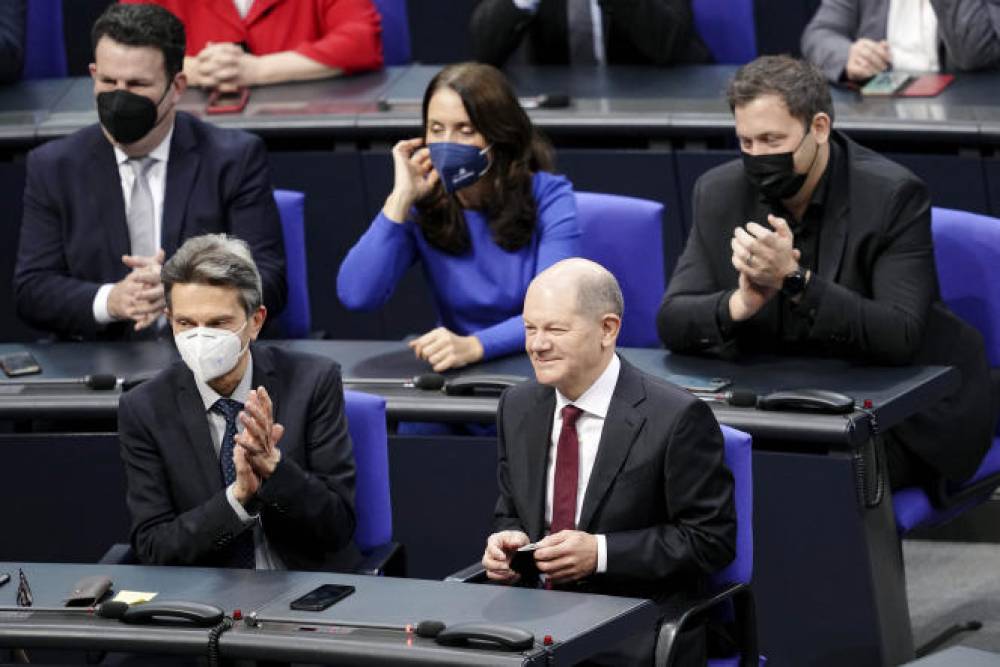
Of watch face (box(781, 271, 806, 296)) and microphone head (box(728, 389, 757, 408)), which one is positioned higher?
watch face (box(781, 271, 806, 296))

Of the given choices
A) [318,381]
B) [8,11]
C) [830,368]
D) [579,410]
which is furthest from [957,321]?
[8,11]

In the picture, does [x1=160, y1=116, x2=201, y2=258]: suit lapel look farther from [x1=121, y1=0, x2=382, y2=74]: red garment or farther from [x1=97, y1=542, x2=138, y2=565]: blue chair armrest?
[x1=121, y1=0, x2=382, y2=74]: red garment

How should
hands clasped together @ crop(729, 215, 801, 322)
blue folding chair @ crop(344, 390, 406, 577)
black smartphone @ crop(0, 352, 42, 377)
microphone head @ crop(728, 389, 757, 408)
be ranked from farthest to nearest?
black smartphone @ crop(0, 352, 42, 377), hands clasped together @ crop(729, 215, 801, 322), microphone head @ crop(728, 389, 757, 408), blue folding chair @ crop(344, 390, 406, 577)

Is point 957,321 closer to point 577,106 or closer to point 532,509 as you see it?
point 532,509

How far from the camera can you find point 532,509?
358 cm

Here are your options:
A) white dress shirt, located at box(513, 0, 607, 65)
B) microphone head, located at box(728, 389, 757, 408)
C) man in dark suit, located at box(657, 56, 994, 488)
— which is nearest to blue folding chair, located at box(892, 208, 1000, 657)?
man in dark suit, located at box(657, 56, 994, 488)

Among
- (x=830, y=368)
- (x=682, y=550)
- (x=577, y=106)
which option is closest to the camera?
(x=682, y=550)

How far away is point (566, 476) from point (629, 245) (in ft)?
3.81

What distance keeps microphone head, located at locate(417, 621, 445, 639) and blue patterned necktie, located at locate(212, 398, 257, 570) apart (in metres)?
0.66

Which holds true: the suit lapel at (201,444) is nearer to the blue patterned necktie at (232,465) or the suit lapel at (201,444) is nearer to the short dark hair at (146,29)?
the blue patterned necktie at (232,465)

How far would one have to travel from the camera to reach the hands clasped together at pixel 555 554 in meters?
3.38

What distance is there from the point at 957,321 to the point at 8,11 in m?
3.22

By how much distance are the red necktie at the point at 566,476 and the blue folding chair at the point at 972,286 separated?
1071 mm

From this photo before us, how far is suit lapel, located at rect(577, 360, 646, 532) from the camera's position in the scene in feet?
11.5
